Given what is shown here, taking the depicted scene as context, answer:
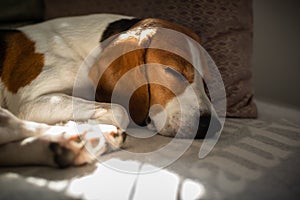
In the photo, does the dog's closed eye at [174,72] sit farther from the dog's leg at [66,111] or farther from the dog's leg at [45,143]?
the dog's leg at [45,143]

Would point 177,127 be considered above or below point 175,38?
below

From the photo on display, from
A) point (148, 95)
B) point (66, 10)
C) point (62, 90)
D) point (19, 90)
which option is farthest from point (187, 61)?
point (66, 10)

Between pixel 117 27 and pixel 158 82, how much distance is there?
0.45 meters

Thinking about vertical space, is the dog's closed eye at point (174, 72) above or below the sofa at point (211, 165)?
above

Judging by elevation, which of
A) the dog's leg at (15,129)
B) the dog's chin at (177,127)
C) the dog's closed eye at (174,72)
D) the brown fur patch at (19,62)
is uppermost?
the brown fur patch at (19,62)

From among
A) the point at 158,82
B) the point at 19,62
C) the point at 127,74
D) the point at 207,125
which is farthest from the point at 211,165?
the point at 19,62

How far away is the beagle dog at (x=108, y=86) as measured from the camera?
1389 millimetres

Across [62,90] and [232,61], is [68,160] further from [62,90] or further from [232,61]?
[232,61]

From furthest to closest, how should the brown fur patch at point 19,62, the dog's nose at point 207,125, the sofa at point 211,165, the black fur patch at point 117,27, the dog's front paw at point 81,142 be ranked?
the black fur patch at point 117,27
the brown fur patch at point 19,62
the dog's nose at point 207,125
the dog's front paw at point 81,142
the sofa at point 211,165

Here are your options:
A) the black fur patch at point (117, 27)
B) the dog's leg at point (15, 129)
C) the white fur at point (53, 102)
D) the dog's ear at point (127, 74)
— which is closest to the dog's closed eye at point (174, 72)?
the dog's ear at point (127, 74)

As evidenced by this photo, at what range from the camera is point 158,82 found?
4.71ft

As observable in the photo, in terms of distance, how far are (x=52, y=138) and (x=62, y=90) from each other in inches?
17.6

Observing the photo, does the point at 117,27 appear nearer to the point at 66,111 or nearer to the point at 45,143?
the point at 66,111

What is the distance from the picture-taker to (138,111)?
147 cm
